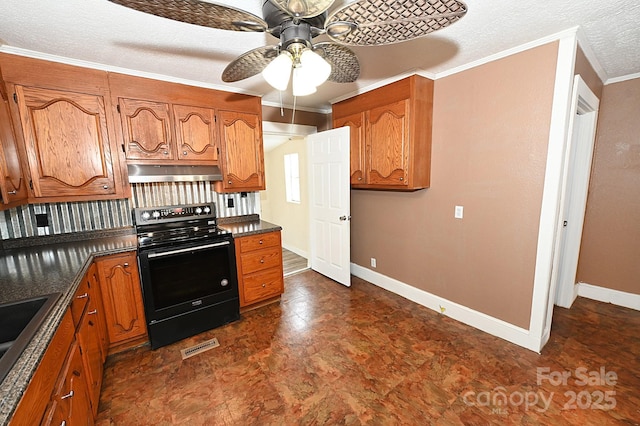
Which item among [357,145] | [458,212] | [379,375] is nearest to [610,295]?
[458,212]

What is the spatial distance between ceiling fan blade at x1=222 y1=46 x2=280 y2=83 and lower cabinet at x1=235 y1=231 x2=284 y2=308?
154 centimetres

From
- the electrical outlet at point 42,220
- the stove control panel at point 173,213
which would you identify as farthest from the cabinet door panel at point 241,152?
the electrical outlet at point 42,220

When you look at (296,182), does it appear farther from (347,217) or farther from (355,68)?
(355,68)

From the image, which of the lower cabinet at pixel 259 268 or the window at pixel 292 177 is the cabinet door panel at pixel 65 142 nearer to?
the lower cabinet at pixel 259 268

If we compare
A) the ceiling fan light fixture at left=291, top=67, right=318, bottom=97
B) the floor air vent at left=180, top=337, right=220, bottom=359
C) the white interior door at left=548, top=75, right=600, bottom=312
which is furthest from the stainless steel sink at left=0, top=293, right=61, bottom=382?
the white interior door at left=548, top=75, right=600, bottom=312

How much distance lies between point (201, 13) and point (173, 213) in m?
2.06

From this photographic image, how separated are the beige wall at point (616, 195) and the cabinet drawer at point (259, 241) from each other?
11.1 ft

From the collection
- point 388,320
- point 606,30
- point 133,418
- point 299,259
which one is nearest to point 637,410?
point 388,320

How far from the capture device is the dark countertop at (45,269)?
77cm

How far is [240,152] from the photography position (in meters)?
2.83

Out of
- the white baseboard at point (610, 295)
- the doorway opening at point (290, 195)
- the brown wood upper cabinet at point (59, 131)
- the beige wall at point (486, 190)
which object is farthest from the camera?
the doorway opening at point (290, 195)

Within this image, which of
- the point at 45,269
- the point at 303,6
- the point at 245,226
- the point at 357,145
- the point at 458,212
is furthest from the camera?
the point at 357,145

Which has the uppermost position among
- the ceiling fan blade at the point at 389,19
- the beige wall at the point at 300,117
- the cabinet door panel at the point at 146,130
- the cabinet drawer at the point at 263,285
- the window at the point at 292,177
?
the beige wall at the point at 300,117

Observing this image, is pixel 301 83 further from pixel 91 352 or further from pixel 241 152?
pixel 91 352
